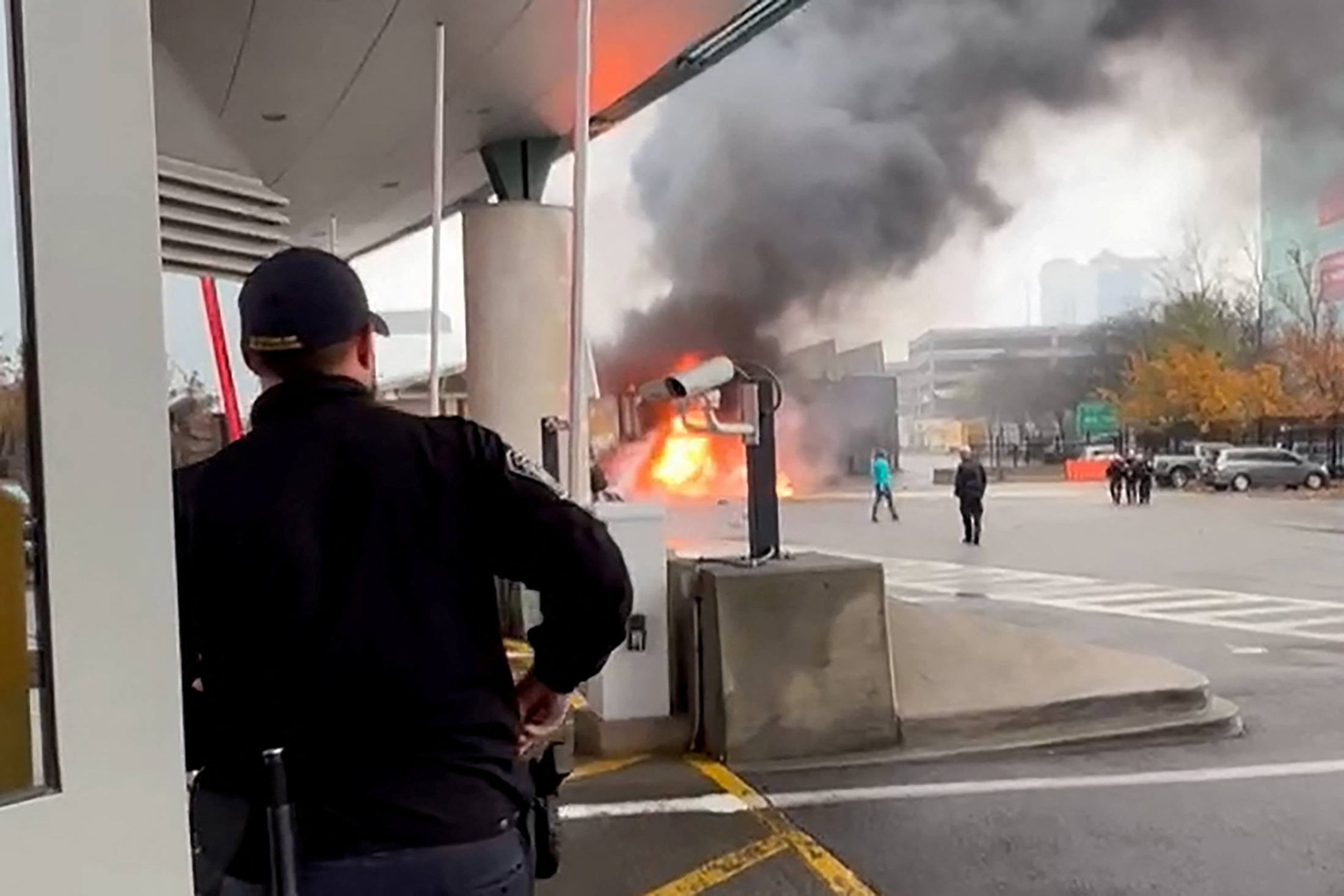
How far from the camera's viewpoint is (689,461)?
26.8 feet

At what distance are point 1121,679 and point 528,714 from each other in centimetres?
477

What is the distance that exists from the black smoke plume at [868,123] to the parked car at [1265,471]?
8504 millimetres

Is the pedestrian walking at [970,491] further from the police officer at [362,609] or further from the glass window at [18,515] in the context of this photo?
the glass window at [18,515]

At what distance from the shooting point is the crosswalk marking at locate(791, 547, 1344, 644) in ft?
33.4

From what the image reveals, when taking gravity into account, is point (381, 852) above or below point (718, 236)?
below

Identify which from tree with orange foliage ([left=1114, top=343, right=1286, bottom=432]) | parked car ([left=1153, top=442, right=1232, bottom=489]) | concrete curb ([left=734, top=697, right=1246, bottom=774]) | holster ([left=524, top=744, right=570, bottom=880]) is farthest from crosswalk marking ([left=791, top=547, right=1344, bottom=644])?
tree with orange foliage ([left=1114, top=343, right=1286, bottom=432])

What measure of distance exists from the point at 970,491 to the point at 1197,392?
2045cm

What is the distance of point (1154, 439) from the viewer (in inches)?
1470

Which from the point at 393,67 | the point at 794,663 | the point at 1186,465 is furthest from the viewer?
the point at 1186,465

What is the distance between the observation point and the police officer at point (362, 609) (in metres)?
1.61

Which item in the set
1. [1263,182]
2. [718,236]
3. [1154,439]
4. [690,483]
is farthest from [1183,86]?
[690,483]

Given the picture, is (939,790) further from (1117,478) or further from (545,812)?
(1117,478)

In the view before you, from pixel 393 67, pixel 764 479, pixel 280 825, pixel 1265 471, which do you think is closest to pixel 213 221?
pixel 393 67

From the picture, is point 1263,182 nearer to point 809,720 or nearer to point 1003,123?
point 1003,123
